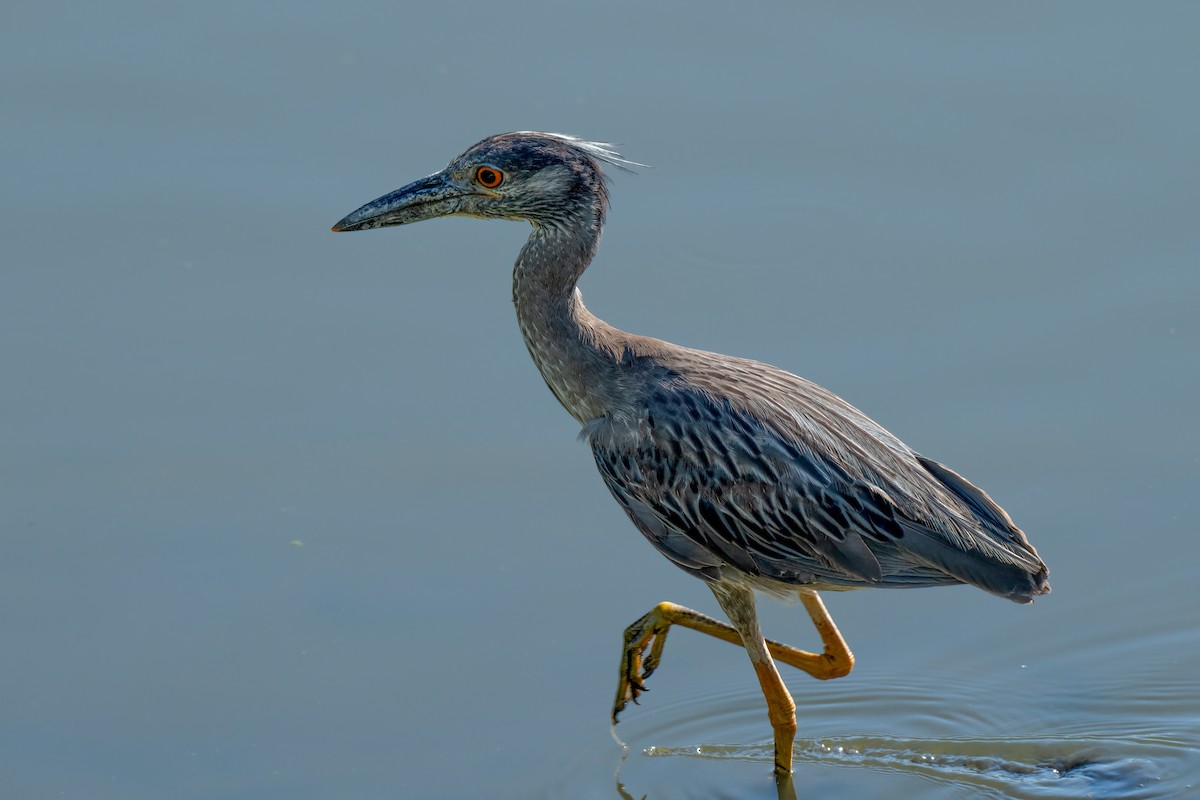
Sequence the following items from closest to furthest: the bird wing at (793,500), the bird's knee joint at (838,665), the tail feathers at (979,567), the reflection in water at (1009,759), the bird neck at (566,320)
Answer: the tail feathers at (979,567), the bird wing at (793,500), the reflection in water at (1009,759), the bird neck at (566,320), the bird's knee joint at (838,665)

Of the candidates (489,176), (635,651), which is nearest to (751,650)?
(635,651)

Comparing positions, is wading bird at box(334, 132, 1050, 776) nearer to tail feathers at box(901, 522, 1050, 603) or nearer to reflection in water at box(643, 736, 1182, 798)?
tail feathers at box(901, 522, 1050, 603)

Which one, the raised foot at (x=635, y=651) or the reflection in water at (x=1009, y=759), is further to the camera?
the raised foot at (x=635, y=651)

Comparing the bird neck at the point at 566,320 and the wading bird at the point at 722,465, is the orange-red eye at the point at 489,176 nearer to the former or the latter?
the wading bird at the point at 722,465

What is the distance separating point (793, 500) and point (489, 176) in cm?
208

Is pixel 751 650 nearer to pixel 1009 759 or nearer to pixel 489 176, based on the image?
pixel 1009 759

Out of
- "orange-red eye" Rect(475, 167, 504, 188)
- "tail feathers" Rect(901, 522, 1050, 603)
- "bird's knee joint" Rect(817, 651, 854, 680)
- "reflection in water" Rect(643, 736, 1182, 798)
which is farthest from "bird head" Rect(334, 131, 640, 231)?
"reflection in water" Rect(643, 736, 1182, 798)

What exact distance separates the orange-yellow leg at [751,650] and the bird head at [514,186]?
74.8 inches

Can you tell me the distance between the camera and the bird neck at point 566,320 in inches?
323

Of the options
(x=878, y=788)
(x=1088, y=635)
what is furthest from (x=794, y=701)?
(x=1088, y=635)

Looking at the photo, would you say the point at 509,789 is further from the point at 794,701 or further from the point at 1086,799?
the point at 1086,799

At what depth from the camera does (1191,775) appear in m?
7.95

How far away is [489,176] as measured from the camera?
27.2 feet

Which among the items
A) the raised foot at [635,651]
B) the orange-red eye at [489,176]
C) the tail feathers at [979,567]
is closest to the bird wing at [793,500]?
the tail feathers at [979,567]
